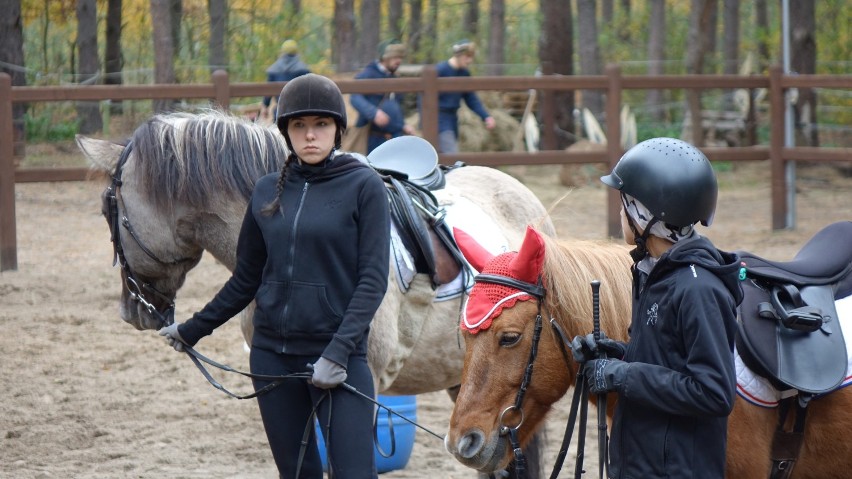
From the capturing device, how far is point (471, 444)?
243cm

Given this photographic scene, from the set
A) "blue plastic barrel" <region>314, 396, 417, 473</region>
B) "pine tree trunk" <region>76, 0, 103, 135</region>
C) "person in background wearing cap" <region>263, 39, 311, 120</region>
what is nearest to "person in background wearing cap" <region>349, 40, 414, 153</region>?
"person in background wearing cap" <region>263, 39, 311, 120</region>

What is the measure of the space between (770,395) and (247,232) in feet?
5.15

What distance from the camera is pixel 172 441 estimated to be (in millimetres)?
5160

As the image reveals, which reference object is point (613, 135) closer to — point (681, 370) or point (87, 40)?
point (681, 370)

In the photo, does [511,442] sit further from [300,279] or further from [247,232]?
[247,232]

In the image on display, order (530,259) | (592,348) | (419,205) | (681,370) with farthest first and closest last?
(419,205), (530,259), (592,348), (681,370)

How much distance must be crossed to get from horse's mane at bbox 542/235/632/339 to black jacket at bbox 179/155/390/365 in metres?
0.57

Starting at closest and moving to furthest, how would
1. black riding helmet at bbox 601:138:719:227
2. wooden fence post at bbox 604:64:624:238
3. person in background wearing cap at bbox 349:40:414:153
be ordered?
black riding helmet at bbox 601:138:719:227, person in background wearing cap at bbox 349:40:414:153, wooden fence post at bbox 604:64:624:238

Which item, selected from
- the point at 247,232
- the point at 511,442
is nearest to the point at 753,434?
the point at 511,442

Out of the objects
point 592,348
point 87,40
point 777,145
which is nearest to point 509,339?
point 592,348

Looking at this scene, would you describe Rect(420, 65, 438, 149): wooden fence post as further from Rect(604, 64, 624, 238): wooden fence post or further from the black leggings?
the black leggings

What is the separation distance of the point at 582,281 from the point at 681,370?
1.31 ft

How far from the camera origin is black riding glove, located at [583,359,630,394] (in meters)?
2.25

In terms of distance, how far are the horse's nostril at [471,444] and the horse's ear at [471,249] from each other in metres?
1.19
